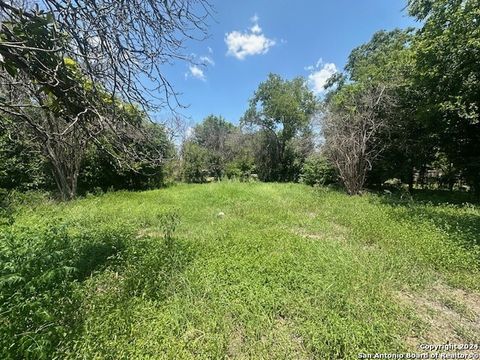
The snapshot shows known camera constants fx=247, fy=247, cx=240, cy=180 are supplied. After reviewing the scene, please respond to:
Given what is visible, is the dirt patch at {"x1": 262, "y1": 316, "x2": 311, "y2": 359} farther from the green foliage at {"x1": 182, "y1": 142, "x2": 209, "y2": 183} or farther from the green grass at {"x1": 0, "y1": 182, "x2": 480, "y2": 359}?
the green foliage at {"x1": 182, "y1": 142, "x2": 209, "y2": 183}

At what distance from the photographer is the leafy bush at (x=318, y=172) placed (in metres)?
13.0

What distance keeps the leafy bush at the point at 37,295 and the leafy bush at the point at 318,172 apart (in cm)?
1173

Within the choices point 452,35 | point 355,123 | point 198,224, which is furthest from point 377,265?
point 355,123

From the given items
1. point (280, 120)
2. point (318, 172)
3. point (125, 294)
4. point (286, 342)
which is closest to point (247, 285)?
point (286, 342)

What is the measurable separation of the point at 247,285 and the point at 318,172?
11.9m

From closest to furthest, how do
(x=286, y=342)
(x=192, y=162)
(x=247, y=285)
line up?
(x=286, y=342) → (x=247, y=285) → (x=192, y=162)

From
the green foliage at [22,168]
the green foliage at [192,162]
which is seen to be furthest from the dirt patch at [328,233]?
the green foliage at [192,162]

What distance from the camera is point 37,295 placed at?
2.06 m

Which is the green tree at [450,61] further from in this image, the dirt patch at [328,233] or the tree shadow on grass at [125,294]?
the tree shadow on grass at [125,294]

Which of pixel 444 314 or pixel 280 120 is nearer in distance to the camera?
pixel 444 314

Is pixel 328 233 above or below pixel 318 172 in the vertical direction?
below

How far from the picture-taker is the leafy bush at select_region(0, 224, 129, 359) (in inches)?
63.9

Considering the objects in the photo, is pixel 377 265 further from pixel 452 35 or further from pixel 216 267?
pixel 452 35

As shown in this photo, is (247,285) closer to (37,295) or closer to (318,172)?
(37,295)
